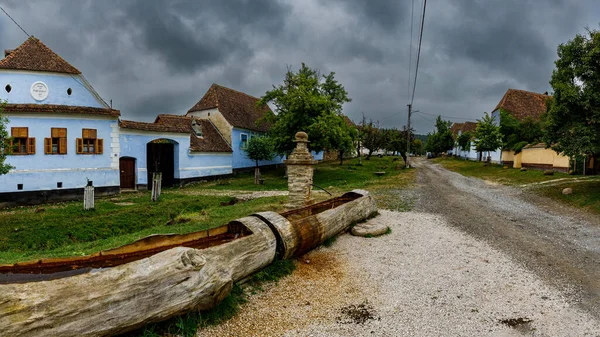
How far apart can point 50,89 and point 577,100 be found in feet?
80.4

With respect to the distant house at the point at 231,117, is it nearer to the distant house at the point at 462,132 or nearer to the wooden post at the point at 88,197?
the wooden post at the point at 88,197

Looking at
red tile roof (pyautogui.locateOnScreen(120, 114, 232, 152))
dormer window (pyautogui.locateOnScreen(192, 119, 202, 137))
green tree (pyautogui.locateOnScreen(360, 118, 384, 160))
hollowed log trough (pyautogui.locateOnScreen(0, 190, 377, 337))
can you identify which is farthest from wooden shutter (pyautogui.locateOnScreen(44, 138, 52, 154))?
green tree (pyautogui.locateOnScreen(360, 118, 384, 160))

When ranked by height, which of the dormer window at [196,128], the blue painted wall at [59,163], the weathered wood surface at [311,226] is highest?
the dormer window at [196,128]

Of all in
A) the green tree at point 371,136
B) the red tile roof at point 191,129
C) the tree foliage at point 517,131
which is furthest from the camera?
the green tree at point 371,136

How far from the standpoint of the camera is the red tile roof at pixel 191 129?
21.1m

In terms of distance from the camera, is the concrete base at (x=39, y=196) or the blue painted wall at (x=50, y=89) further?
the blue painted wall at (x=50, y=89)

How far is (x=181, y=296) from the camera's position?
385 centimetres

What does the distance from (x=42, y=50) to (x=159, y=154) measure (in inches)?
333

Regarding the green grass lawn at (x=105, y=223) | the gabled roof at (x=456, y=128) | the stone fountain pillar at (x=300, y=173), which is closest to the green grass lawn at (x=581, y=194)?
the green grass lawn at (x=105, y=223)

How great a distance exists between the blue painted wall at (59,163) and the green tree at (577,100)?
22467 mm

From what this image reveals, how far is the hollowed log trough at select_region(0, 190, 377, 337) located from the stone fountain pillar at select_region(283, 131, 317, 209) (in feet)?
13.8

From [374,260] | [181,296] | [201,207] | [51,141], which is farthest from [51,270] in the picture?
[51,141]

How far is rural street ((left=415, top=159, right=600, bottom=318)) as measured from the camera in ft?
19.3

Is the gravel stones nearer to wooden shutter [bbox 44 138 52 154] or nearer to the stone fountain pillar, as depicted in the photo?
the stone fountain pillar
